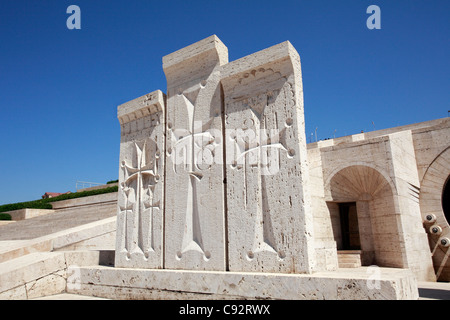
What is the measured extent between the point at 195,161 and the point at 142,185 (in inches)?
45.1

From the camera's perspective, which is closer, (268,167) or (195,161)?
(268,167)

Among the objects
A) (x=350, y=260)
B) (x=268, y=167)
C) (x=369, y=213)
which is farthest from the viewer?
(x=369, y=213)

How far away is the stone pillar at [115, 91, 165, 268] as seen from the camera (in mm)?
4781

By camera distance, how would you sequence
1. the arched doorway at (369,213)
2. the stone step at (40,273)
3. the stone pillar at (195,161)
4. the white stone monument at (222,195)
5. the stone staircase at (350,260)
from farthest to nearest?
the arched doorway at (369,213) < the stone staircase at (350,260) < the stone step at (40,273) < the stone pillar at (195,161) < the white stone monument at (222,195)

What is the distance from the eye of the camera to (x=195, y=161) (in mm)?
4480

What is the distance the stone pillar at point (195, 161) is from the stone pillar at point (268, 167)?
20cm

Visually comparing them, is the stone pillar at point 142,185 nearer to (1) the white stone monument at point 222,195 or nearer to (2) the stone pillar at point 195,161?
(1) the white stone monument at point 222,195

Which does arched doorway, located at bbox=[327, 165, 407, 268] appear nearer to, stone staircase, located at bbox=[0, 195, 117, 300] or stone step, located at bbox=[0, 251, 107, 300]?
stone staircase, located at bbox=[0, 195, 117, 300]

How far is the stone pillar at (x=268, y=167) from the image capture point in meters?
3.55

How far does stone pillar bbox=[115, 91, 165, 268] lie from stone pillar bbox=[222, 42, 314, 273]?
1.29m

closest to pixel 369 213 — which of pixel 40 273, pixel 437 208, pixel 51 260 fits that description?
pixel 437 208

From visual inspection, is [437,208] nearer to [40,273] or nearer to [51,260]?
[51,260]

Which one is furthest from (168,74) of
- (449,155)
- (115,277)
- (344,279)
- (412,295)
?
(449,155)

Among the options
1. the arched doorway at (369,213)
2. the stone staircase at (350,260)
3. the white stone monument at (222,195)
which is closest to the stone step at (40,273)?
the white stone monument at (222,195)
